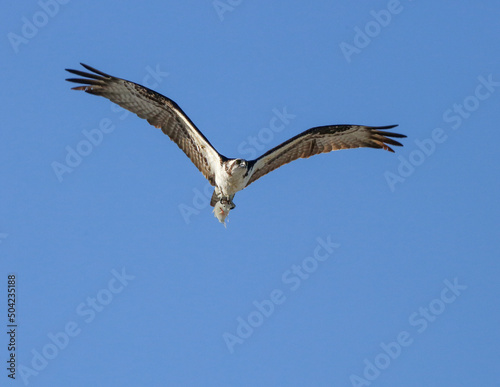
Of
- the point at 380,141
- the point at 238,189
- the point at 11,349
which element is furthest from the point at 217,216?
the point at 11,349

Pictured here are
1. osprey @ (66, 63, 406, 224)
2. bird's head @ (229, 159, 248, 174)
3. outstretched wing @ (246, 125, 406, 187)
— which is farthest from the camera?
outstretched wing @ (246, 125, 406, 187)

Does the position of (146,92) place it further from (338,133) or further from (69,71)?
(338,133)

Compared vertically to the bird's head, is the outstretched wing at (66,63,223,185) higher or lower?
higher

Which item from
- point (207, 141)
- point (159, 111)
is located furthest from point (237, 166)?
point (159, 111)

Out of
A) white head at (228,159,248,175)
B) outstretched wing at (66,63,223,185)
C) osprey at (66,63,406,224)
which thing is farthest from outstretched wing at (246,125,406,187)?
outstretched wing at (66,63,223,185)

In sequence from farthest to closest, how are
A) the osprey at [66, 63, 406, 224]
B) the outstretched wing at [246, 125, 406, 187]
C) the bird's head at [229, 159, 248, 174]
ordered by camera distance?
the outstretched wing at [246, 125, 406, 187]
the osprey at [66, 63, 406, 224]
the bird's head at [229, 159, 248, 174]

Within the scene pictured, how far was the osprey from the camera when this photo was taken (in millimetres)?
14914

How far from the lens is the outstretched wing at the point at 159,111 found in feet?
49.2

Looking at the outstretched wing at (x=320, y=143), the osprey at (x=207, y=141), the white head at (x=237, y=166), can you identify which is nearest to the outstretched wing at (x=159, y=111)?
the osprey at (x=207, y=141)

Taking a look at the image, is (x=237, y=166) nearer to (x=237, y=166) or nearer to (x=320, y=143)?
(x=237, y=166)

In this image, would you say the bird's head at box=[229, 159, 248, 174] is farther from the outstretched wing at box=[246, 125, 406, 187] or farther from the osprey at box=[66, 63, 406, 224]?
the outstretched wing at box=[246, 125, 406, 187]

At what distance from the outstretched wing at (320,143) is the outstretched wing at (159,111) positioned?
3.41 ft

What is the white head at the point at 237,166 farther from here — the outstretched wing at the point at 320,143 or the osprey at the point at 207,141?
the outstretched wing at the point at 320,143

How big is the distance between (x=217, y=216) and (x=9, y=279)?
A: 4990 mm
